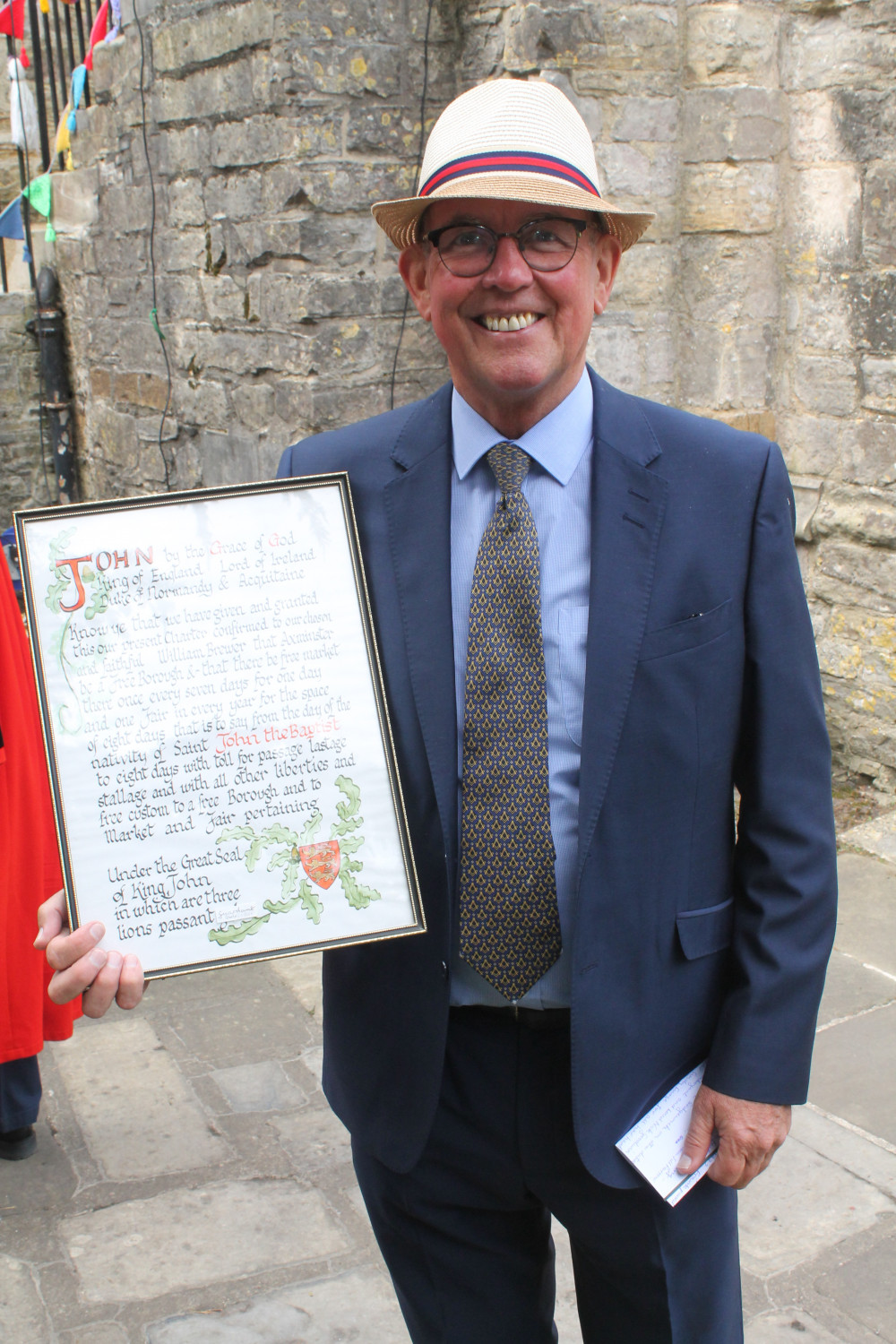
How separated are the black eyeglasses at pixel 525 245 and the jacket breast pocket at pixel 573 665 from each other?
0.49 meters

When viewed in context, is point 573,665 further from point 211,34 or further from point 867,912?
point 211,34

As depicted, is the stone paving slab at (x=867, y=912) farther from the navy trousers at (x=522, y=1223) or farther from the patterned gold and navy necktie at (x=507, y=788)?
the patterned gold and navy necktie at (x=507, y=788)

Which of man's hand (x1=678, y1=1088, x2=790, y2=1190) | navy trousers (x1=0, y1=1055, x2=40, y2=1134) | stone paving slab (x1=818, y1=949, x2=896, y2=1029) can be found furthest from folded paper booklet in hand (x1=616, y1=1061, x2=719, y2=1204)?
navy trousers (x1=0, y1=1055, x2=40, y2=1134)

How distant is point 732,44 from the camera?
4.68 meters

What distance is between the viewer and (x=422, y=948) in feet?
5.51

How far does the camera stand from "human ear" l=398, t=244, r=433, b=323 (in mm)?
1800

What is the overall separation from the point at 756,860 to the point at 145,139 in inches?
220

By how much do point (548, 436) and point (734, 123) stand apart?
3.68 m

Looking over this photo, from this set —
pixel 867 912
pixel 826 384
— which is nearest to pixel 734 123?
pixel 826 384

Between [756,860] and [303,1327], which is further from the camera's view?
[303,1327]

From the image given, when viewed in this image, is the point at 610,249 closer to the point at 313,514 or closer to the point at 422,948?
the point at 313,514

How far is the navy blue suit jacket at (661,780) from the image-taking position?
1603 millimetres

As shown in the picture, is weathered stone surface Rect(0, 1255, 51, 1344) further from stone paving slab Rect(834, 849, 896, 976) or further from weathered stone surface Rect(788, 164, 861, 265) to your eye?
weathered stone surface Rect(788, 164, 861, 265)

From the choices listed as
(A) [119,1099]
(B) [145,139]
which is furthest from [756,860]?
(B) [145,139]
